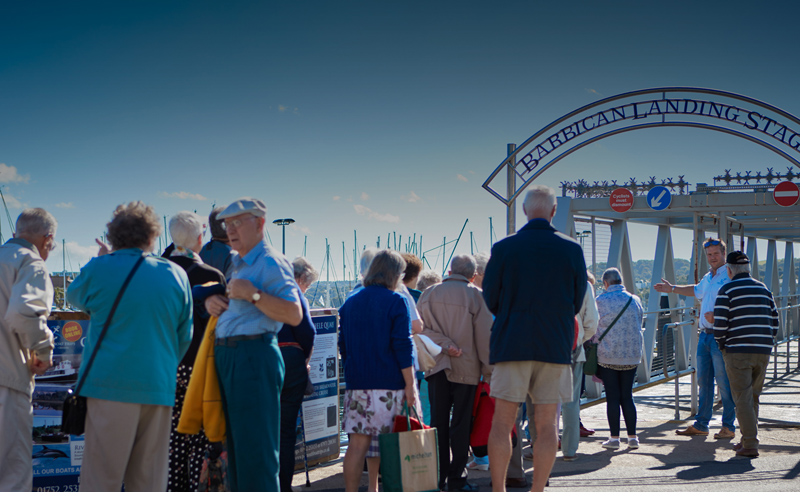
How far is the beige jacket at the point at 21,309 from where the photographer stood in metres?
3.80

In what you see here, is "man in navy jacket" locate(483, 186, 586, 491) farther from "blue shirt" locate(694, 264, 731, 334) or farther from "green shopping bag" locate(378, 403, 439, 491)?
"blue shirt" locate(694, 264, 731, 334)

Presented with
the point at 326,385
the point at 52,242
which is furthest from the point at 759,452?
the point at 52,242

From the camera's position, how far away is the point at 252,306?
3424 millimetres

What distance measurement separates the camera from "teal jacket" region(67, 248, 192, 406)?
10.4ft

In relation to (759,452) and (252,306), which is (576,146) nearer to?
(759,452)

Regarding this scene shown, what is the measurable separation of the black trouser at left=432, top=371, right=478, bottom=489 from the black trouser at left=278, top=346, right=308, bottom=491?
1.07 meters

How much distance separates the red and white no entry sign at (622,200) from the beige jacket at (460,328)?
5.75m

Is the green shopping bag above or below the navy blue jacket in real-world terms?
below

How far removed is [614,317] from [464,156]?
39.3 feet

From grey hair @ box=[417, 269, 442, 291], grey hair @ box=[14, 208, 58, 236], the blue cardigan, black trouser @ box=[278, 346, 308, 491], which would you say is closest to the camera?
grey hair @ box=[14, 208, 58, 236]

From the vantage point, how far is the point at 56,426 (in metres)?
4.47

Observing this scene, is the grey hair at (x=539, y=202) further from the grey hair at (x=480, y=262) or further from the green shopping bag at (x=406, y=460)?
the green shopping bag at (x=406, y=460)

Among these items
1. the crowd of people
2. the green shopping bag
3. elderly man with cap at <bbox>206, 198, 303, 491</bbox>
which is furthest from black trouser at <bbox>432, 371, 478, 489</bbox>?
elderly man with cap at <bbox>206, 198, 303, 491</bbox>

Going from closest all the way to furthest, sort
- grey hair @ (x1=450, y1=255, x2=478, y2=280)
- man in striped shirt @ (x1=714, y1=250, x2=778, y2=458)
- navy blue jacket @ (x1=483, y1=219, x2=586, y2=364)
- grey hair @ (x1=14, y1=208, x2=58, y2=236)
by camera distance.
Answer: grey hair @ (x1=14, y1=208, x2=58, y2=236)
navy blue jacket @ (x1=483, y1=219, x2=586, y2=364)
grey hair @ (x1=450, y1=255, x2=478, y2=280)
man in striped shirt @ (x1=714, y1=250, x2=778, y2=458)
